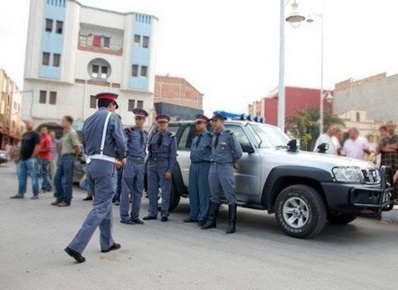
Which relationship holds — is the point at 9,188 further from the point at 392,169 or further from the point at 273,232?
the point at 392,169

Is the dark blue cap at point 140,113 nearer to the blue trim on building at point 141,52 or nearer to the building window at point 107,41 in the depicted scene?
the blue trim on building at point 141,52

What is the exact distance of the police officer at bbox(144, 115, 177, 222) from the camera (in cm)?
764

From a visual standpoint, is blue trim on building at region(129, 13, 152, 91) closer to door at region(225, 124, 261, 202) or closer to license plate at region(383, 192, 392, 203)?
door at region(225, 124, 261, 202)

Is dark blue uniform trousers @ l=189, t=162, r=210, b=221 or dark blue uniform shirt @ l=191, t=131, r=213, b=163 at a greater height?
dark blue uniform shirt @ l=191, t=131, r=213, b=163

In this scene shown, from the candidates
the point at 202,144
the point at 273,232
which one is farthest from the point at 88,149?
the point at 273,232

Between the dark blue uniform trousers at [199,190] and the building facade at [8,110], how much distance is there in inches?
1567

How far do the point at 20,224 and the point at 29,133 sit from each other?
3.67m

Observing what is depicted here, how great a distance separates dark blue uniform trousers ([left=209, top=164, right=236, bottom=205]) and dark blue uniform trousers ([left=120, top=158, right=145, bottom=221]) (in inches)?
49.1

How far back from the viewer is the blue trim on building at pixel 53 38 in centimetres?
3769

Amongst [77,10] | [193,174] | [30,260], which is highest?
[77,10]

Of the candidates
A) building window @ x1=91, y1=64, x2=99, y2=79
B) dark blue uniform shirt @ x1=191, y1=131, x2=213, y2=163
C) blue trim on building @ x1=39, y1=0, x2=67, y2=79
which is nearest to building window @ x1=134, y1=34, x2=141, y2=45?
building window @ x1=91, y1=64, x2=99, y2=79

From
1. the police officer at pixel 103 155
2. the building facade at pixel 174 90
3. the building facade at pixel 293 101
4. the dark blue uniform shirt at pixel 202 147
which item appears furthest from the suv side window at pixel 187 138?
the building facade at pixel 293 101

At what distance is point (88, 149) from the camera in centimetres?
515

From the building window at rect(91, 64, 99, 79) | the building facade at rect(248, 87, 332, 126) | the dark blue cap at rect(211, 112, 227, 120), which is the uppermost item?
the building facade at rect(248, 87, 332, 126)
